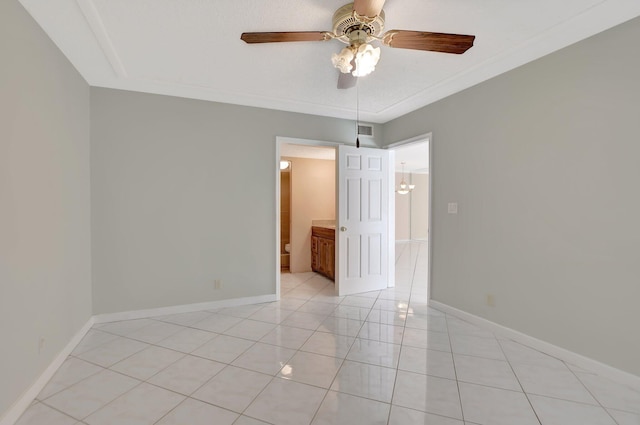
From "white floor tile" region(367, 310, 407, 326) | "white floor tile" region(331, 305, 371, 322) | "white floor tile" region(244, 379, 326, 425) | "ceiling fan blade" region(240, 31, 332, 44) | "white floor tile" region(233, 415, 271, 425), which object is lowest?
"white floor tile" region(331, 305, 371, 322)

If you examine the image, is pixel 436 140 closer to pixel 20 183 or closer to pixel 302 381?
pixel 302 381

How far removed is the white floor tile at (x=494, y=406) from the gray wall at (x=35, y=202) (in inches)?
106

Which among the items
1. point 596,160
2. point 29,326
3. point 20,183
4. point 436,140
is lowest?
point 29,326

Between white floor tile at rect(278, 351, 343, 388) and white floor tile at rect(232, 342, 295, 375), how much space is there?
0.06 metres

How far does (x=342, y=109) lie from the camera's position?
12.8 ft

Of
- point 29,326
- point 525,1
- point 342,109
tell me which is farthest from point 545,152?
point 29,326

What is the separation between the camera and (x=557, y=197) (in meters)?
2.38

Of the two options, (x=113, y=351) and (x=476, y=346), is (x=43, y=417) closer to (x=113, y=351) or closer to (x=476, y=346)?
(x=113, y=351)

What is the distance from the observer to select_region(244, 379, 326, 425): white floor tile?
5.56 ft

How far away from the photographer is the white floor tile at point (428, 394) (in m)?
1.77

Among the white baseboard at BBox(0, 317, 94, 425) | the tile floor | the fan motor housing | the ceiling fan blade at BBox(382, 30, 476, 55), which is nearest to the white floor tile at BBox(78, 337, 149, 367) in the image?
the tile floor

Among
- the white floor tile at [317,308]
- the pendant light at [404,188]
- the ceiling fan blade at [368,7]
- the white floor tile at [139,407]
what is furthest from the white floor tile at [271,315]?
the pendant light at [404,188]

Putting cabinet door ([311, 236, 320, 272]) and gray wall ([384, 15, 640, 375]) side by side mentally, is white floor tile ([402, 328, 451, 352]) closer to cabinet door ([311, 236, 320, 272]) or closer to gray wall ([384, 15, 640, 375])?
gray wall ([384, 15, 640, 375])

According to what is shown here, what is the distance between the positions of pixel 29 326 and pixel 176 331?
1.24 m
